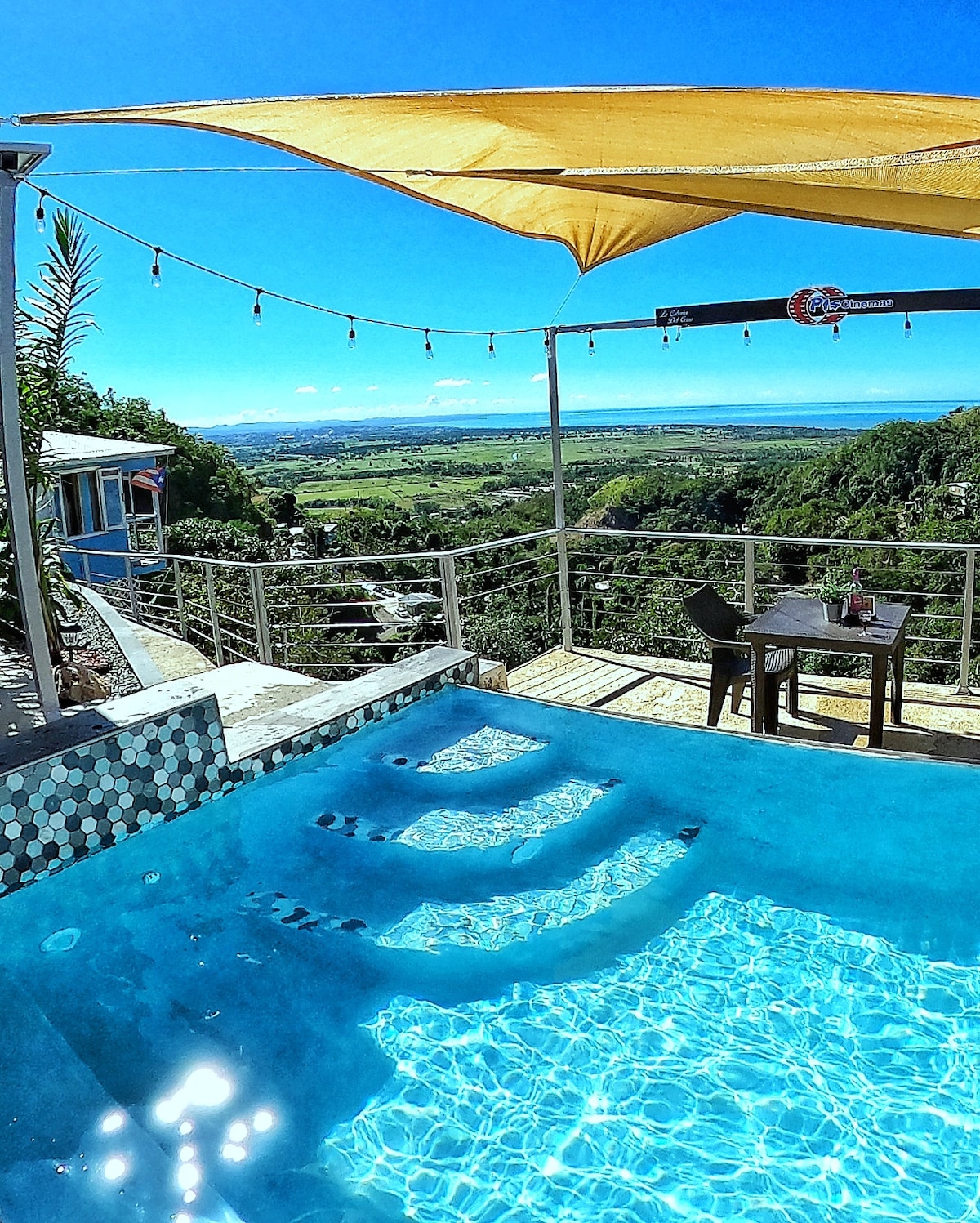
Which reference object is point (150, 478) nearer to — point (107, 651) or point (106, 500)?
point (106, 500)

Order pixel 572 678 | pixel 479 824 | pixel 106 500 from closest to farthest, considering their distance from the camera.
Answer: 1. pixel 479 824
2. pixel 572 678
3. pixel 106 500

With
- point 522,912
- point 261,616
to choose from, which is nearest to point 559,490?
point 261,616

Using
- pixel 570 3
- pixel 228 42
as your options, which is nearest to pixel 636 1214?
pixel 570 3

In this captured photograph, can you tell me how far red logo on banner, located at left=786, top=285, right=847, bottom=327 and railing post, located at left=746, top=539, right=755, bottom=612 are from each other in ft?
4.11

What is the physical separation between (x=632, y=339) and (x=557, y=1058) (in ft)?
112

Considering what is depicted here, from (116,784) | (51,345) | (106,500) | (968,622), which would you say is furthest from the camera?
(106,500)

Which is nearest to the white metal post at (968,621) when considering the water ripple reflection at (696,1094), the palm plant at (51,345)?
the water ripple reflection at (696,1094)

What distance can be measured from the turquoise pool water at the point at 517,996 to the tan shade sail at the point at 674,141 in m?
2.10

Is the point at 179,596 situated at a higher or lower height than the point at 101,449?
lower

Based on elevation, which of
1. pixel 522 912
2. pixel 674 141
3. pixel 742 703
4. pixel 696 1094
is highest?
pixel 674 141

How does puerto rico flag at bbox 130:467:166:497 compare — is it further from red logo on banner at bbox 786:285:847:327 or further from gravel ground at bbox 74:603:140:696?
red logo on banner at bbox 786:285:847:327

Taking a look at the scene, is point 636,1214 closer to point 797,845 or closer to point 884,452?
point 797,845

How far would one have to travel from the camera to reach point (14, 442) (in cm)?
311

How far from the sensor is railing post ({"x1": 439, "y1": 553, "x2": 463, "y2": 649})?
17.4 feet
